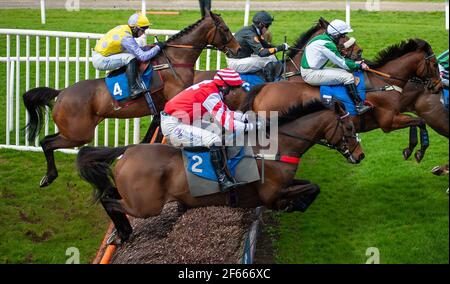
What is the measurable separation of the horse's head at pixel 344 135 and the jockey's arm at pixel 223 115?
0.69m

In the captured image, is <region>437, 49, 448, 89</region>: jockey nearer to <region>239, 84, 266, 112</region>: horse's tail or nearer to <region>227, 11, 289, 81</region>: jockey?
<region>227, 11, 289, 81</region>: jockey

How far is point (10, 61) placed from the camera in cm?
1072

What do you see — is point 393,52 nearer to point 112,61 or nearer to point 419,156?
point 419,156

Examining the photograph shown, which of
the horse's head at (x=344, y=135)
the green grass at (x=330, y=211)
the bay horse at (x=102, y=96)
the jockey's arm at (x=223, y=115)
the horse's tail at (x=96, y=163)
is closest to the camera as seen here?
the jockey's arm at (x=223, y=115)

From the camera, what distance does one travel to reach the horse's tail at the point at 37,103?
9523 millimetres

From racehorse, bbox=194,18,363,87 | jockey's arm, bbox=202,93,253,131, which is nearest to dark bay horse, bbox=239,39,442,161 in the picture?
racehorse, bbox=194,18,363,87

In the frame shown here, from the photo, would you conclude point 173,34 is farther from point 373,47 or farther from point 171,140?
point 373,47

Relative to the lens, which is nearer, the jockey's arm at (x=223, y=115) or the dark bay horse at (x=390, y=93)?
the jockey's arm at (x=223, y=115)

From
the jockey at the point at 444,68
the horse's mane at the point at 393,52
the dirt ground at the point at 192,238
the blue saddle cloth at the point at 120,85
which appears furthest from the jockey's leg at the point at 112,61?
the jockey at the point at 444,68

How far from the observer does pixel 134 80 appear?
9.05 m

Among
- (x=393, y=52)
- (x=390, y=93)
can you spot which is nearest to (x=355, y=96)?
(x=390, y=93)

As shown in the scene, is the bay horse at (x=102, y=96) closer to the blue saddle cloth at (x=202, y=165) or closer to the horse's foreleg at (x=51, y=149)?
the horse's foreleg at (x=51, y=149)
